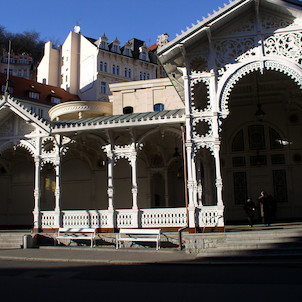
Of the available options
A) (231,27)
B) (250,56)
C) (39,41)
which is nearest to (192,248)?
Result: (250,56)

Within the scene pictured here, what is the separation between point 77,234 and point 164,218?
387cm

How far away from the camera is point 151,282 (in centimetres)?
768

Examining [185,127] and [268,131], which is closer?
[185,127]

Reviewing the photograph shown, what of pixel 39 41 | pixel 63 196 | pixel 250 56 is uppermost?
pixel 39 41

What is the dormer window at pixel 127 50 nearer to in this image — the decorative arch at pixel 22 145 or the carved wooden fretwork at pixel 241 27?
the decorative arch at pixel 22 145

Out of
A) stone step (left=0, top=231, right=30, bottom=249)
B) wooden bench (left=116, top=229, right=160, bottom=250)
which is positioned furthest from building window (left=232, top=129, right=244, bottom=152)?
stone step (left=0, top=231, right=30, bottom=249)

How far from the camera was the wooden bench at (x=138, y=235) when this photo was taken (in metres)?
12.7

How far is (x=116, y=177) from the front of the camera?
779 inches

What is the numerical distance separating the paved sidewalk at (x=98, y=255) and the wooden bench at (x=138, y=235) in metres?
0.38

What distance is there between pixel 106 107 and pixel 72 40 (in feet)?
98.9

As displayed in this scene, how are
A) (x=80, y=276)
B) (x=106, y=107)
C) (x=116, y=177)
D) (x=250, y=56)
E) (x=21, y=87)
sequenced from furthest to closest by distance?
(x=21, y=87), (x=106, y=107), (x=116, y=177), (x=250, y=56), (x=80, y=276)

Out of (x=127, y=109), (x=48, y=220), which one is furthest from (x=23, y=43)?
(x=48, y=220)

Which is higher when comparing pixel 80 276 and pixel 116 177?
pixel 116 177

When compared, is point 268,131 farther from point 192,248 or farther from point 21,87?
point 21,87
